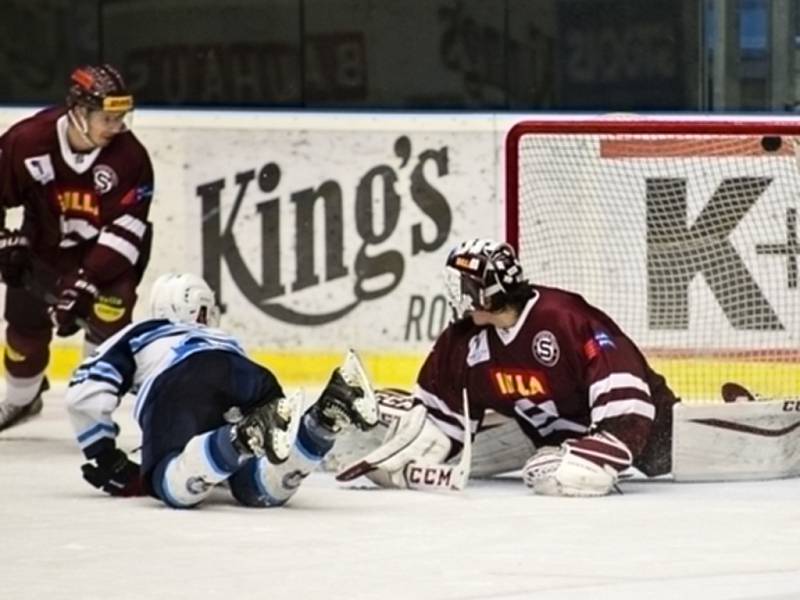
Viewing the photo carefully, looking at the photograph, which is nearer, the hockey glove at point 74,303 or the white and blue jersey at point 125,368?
the white and blue jersey at point 125,368

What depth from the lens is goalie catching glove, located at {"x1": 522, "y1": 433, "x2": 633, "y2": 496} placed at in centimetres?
706

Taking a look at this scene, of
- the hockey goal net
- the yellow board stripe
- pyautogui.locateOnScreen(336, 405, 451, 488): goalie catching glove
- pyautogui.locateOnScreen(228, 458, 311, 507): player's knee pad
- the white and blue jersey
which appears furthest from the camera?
the yellow board stripe

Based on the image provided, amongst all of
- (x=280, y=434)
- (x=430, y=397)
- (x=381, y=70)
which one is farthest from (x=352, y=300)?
(x=280, y=434)

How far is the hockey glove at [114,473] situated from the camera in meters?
7.08

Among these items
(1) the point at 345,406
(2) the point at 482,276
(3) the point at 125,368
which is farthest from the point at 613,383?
(3) the point at 125,368

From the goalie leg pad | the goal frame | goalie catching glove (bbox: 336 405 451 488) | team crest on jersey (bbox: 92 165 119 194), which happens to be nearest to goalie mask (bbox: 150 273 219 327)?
goalie catching glove (bbox: 336 405 451 488)

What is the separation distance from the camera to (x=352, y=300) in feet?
32.8

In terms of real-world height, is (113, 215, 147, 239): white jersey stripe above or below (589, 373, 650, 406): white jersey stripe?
above

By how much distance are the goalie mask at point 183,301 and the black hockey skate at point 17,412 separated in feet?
6.35

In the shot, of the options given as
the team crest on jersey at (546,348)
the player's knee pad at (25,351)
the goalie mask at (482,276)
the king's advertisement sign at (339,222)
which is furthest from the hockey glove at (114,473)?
the king's advertisement sign at (339,222)

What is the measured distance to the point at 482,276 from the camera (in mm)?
7176

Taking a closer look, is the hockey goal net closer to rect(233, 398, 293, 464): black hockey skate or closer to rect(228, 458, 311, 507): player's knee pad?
rect(228, 458, 311, 507): player's knee pad

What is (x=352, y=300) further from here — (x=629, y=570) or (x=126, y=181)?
(x=629, y=570)

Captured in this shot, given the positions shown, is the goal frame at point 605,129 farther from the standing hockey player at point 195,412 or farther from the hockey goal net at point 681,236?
the standing hockey player at point 195,412
